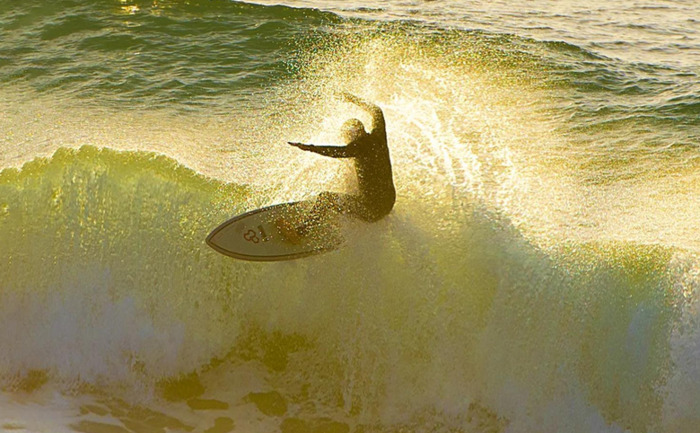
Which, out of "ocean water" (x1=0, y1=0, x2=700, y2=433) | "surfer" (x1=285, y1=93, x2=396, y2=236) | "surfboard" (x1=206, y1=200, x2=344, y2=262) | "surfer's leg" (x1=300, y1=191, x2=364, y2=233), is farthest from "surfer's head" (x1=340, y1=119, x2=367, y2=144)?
"surfboard" (x1=206, y1=200, x2=344, y2=262)

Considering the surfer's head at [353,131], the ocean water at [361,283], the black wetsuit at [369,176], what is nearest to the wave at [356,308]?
the ocean water at [361,283]

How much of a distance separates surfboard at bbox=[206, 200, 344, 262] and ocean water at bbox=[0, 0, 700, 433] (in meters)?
0.21

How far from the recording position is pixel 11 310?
662 centimetres

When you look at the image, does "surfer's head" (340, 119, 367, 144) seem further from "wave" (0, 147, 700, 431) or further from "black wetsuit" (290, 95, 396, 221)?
"wave" (0, 147, 700, 431)

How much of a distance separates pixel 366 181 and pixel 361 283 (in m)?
0.82

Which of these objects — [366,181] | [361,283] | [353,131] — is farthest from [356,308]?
[353,131]

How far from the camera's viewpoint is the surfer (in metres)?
5.91

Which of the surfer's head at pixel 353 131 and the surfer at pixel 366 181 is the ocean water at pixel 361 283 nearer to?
the surfer at pixel 366 181

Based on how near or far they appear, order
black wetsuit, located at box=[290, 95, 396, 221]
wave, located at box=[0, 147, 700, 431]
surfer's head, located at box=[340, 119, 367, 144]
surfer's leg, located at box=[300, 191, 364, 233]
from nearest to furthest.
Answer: wave, located at box=[0, 147, 700, 431] → black wetsuit, located at box=[290, 95, 396, 221] → surfer's head, located at box=[340, 119, 367, 144] → surfer's leg, located at box=[300, 191, 364, 233]

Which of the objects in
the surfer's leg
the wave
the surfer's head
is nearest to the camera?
the wave

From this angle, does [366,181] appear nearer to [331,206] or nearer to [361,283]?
[331,206]

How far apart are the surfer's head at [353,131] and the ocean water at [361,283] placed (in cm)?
34

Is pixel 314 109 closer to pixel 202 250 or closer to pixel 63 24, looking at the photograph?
pixel 202 250

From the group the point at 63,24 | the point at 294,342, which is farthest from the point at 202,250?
the point at 63,24
